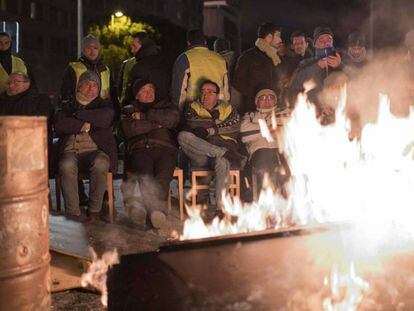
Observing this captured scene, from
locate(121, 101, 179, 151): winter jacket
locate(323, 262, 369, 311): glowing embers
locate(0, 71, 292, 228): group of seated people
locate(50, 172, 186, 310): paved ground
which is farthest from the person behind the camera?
locate(121, 101, 179, 151): winter jacket

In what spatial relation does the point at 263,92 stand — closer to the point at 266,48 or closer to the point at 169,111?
the point at 266,48

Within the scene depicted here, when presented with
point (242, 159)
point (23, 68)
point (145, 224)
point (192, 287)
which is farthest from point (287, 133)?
point (192, 287)

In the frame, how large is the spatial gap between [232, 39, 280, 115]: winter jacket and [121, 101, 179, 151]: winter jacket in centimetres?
148

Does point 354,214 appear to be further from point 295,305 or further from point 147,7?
point 147,7

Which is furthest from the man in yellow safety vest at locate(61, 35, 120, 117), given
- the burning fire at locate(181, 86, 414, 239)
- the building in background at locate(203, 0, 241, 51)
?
the building in background at locate(203, 0, 241, 51)

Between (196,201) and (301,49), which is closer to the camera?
(196,201)

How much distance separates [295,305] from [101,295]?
1.47m

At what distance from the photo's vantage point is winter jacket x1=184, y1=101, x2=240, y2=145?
24.6 feet

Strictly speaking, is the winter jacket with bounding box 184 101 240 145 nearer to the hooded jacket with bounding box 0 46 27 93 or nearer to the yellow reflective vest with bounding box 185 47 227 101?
the yellow reflective vest with bounding box 185 47 227 101

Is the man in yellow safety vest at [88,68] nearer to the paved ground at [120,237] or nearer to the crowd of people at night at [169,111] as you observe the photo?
the crowd of people at night at [169,111]

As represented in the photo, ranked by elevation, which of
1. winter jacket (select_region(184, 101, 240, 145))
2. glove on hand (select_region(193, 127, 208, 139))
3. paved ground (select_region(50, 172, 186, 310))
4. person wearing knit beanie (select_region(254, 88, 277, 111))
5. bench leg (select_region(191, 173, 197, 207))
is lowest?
paved ground (select_region(50, 172, 186, 310))

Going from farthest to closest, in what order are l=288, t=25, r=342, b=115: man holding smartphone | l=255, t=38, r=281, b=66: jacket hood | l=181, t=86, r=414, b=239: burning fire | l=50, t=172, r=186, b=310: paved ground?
l=255, t=38, r=281, b=66: jacket hood
l=288, t=25, r=342, b=115: man holding smartphone
l=181, t=86, r=414, b=239: burning fire
l=50, t=172, r=186, b=310: paved ground

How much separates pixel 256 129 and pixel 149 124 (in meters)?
1.41

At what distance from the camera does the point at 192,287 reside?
3.68 m
